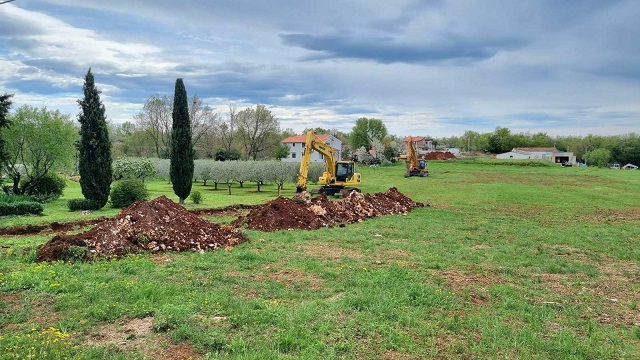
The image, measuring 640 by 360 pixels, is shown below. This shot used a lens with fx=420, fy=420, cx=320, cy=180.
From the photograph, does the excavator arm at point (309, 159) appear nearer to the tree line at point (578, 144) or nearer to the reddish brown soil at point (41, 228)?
Result: the reddish brown soil at point (41, 228)

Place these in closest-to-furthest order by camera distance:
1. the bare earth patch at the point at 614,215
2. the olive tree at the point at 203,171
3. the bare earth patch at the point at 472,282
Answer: the bare earth patch at the point at 472,282
the bare earth patch at the point at 614,215
the olive tree at the point at 203,171

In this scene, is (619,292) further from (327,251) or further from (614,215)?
(614,215)

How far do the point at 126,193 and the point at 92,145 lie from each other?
269 cm

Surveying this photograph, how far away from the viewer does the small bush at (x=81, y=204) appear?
747 inches

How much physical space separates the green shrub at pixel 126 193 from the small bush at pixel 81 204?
1.03 meters

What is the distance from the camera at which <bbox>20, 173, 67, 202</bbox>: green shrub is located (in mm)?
22955

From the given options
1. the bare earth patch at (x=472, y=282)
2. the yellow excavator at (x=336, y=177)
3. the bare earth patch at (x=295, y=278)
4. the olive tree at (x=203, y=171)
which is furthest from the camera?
the olive tree at (x=203, y=171)

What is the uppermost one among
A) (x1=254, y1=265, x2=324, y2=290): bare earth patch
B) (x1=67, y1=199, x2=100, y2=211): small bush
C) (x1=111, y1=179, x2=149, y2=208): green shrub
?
(x1=111, y1=179, x2=149, y2=208): green shrub

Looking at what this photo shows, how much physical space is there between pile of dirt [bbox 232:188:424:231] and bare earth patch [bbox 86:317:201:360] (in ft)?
28.0

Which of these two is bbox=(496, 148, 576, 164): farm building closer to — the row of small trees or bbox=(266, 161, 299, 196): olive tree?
the row of small trees

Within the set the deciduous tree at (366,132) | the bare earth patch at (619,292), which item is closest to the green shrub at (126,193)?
the bare earth patch at (619,292)

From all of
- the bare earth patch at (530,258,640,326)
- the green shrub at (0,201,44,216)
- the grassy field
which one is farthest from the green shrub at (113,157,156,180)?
the bare earth patch at (530,258,640,326)

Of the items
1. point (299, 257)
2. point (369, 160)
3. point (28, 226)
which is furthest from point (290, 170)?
point (369, 160)

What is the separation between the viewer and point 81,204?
1911cm
